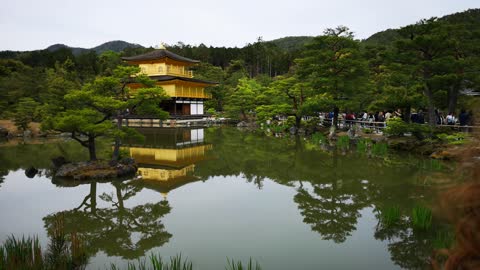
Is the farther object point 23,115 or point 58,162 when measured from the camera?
point 23,115

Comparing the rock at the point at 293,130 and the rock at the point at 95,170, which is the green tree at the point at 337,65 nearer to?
the rock at the point at 293,130

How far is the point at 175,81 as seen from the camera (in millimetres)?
30906

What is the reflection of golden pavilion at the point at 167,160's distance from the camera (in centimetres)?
1022

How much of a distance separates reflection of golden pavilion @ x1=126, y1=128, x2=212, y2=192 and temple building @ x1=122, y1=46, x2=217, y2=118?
40.1 ft

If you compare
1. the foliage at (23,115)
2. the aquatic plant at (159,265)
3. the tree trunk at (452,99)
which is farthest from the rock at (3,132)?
the tree trunk at (452,99)

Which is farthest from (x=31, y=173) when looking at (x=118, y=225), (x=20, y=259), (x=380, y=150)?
(x=380, y=150)

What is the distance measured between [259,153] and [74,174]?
7.72 meters

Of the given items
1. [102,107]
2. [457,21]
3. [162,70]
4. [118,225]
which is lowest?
[118,225]

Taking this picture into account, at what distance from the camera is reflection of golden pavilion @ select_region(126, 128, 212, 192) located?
402 inches

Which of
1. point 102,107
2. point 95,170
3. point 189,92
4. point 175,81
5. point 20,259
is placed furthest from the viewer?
point 189,92

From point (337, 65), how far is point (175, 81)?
52.5ft

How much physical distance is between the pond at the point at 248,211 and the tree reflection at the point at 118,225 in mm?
20

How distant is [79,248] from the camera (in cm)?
487

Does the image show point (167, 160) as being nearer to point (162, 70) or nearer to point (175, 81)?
point (175, 81)
